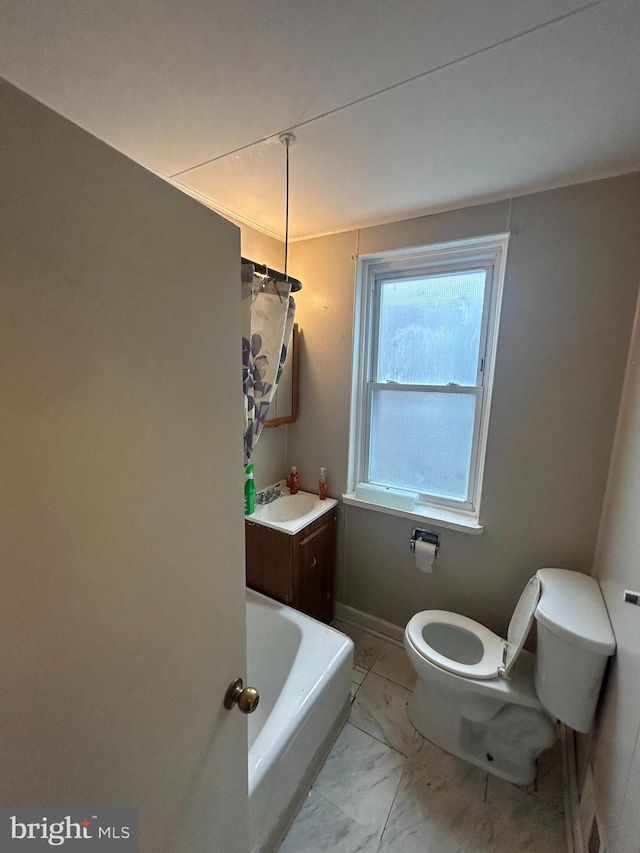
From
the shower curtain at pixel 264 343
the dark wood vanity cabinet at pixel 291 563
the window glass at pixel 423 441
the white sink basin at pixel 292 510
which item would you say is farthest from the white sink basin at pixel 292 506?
the shower curtain at pixel 264 343

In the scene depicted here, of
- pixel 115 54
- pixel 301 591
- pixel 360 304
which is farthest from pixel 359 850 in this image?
pixel 115 54

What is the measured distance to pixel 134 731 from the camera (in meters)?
0.55

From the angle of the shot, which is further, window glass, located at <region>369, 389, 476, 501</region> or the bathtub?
window glass, located at <region>369, 389, 476, 501</region>

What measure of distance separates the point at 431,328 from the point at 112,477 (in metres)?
1.78

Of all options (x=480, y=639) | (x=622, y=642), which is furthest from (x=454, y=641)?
(x=622, y=642)

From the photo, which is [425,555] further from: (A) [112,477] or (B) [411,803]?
(A) [112,477]

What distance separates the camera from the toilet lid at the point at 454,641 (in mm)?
1432

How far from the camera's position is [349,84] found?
940 millimetres

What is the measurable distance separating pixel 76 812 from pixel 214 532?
42cm

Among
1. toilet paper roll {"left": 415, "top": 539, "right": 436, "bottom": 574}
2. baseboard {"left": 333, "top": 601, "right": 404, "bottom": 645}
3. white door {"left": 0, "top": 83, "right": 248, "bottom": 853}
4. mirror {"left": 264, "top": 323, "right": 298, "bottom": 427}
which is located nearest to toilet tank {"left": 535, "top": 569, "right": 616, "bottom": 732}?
toilet paper roll {"left": 415, "top": 539, "right": 436, "bottom": 574}

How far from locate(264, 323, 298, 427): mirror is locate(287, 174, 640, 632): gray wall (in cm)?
21

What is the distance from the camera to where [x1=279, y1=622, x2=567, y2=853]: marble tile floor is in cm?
117

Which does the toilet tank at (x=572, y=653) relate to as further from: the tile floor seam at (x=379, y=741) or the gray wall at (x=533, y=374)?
the tile floor seam at (x=379, y=741)
